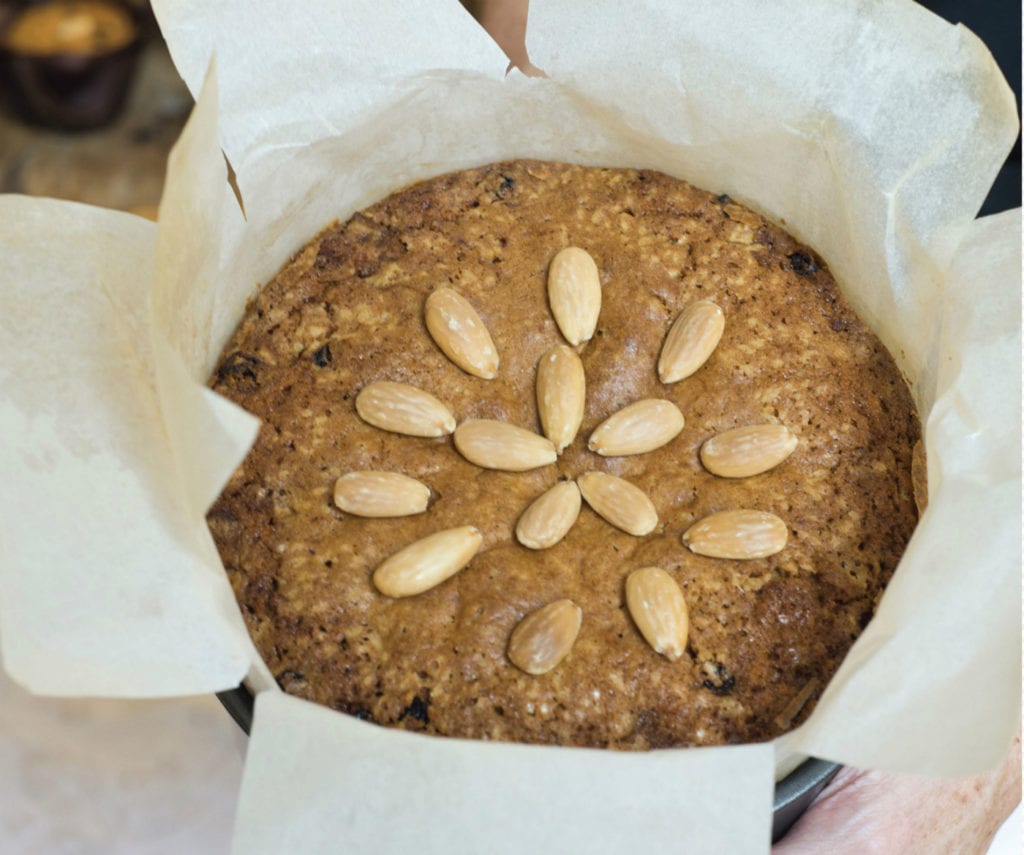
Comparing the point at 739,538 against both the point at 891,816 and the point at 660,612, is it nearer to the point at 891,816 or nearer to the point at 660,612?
the point at 660,612

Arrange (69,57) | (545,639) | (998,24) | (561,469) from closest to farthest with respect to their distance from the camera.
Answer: (545,639) → (561,469) → (998,24) → (69,57)

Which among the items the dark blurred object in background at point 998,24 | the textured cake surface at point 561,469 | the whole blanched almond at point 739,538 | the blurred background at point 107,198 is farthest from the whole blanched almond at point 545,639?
the dark blurred object in background at point 998,24

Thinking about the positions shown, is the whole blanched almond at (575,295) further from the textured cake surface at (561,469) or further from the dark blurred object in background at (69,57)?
the dark blurred object in background at (69,57)

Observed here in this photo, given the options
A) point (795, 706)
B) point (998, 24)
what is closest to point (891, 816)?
point (795, 706)

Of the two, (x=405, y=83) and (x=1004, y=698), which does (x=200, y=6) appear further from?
(x=1004, y=698)

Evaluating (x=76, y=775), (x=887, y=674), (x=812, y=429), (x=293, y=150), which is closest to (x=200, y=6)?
(x=293, y=150)

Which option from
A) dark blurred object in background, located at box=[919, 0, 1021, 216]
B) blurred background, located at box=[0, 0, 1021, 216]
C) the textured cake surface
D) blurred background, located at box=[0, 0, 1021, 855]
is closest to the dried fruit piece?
the textured cake surface
